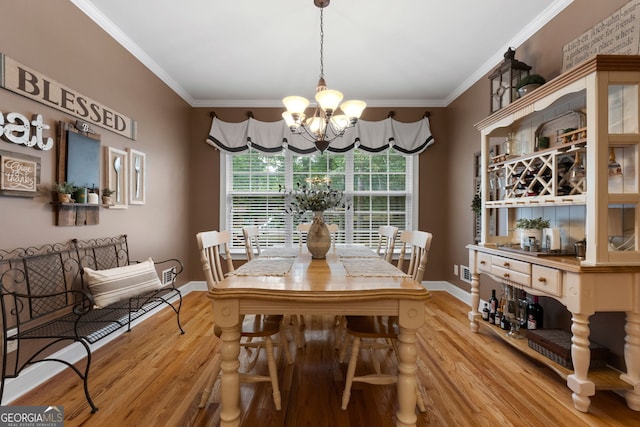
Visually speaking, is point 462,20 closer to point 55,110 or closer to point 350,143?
point 350,143

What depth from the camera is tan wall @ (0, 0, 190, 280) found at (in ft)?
6.35

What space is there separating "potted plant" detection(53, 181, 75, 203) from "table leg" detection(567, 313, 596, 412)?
3.38m

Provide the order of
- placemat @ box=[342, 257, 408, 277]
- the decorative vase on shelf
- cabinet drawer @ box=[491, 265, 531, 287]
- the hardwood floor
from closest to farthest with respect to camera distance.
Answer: the hardwood floor
placemat @ box=[342, 257, 408, 277]
cabinet drawer @ box=[491, 265, 531, 287]
the decorative vase on shelf

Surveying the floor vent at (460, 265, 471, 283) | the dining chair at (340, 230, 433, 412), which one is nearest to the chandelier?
the dining chair at (340, 230, 433, 412)

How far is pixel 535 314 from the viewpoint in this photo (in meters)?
2.51

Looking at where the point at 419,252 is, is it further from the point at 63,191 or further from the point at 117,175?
the point at 117,175

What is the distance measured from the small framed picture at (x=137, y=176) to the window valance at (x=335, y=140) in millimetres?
1302

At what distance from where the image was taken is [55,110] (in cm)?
222

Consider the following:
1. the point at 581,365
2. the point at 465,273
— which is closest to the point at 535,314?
the point at 581,365

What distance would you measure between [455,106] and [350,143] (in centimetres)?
151

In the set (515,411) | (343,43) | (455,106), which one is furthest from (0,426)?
(455,106)

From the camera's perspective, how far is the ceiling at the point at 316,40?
252 centimetres

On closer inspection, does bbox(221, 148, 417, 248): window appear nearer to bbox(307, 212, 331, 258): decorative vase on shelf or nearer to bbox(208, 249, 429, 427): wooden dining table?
bbox(307, 212, 331, 258): decorative vase on shelf

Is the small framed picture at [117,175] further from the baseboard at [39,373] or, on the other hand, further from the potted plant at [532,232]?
the potted plant at [532,232]
